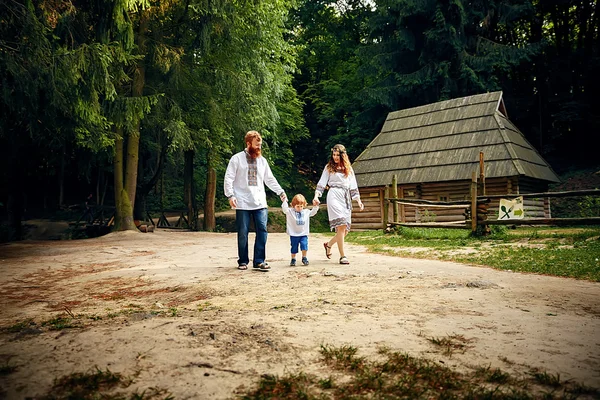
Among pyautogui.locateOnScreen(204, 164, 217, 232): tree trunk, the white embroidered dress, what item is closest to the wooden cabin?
pyautogui.locateOnScreen(204, 164, 217, 232): tree trunk

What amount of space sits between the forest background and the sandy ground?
679 cm

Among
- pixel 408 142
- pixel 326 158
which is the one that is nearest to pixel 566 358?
pixel 408 142

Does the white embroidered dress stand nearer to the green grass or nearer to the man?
the man

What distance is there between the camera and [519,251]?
33.1 feet

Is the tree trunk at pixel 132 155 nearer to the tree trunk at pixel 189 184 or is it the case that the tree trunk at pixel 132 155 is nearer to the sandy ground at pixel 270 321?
the tree trunk at pixel 189 184

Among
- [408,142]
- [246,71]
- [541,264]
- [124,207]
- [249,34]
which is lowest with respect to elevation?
[541,264]

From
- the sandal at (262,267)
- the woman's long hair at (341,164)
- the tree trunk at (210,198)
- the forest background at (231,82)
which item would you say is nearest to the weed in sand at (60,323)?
the sandal at (262,267)

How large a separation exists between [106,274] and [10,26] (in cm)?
767

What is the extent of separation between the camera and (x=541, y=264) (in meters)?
8.29

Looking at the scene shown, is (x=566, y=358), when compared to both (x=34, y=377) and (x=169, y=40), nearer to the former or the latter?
(x=34, y=377)

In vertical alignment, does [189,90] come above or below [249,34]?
below

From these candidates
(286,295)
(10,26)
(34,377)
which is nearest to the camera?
(34,377)

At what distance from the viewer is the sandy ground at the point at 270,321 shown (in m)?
2.93

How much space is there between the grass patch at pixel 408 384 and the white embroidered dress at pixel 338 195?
5423mm
